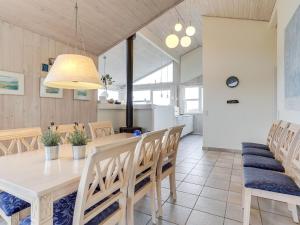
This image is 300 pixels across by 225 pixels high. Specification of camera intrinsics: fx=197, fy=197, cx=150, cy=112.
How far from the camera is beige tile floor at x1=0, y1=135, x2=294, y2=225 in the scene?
6.34 ft

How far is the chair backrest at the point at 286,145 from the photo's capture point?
193 centimetres

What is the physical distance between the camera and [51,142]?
1.48m

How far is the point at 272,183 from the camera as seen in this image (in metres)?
1.59

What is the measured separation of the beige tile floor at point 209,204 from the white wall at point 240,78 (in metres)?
1.54

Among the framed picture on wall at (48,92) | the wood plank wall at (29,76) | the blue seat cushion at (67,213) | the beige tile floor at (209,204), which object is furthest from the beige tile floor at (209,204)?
the framed picture on wall at (48,92)

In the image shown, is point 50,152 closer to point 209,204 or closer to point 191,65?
point 209,204

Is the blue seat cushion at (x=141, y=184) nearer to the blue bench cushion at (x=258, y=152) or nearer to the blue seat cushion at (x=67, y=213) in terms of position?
the blue seat cushion at (x=67, y=213)

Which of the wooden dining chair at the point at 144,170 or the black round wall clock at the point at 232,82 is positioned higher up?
the black round wall clock at the point at 232,82

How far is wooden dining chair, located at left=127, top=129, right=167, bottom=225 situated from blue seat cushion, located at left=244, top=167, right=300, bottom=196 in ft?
2.69

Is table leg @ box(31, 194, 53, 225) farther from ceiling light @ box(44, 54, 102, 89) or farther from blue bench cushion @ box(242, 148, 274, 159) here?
blue bench cushion @ box(242, 148, 274, 159)

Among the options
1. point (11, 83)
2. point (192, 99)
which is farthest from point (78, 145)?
point (192, 99)

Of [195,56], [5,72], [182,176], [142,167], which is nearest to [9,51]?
[5,72]

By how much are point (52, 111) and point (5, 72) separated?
0.88 m

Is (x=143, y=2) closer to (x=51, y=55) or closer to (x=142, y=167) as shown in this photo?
(x=51, y=55)
